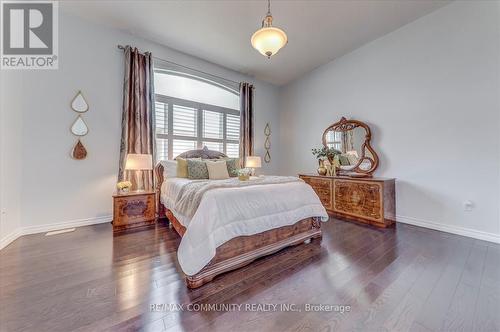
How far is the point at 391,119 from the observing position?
362 cm

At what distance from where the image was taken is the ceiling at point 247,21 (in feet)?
9.41

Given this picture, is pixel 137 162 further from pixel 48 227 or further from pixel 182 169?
pixel 48 227

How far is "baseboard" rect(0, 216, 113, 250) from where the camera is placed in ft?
8.14

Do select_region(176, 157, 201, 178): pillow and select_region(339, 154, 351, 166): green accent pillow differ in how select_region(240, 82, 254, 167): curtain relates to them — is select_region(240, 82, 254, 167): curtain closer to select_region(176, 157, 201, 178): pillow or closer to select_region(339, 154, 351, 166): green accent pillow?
select_region(176, 157, 201, 178): pillow

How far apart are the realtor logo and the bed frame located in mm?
3151

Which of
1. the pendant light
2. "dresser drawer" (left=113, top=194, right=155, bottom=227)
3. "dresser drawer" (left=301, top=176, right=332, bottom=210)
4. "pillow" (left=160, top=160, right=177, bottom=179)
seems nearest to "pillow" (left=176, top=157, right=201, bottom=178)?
"pillow" (left=160, top=160, right=177, bottom=179)

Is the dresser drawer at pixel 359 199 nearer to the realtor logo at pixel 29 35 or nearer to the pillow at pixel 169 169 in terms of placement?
the pillow at pixel 169 169

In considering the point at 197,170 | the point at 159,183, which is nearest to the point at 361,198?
the point at 197,170

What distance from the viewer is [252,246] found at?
2.13 meters

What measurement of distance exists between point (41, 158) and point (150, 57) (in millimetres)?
2397

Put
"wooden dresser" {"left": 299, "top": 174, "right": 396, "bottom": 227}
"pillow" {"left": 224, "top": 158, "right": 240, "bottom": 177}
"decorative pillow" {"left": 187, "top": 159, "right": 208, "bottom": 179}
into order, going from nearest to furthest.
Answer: "wooden dresser" {"left": 299, "top": 174, "right": 396, "bottom": 227}, "decorative pillow" {"left": 187, "top": 159, "right": 208, "bottom": 179}, "pillow" {"left": 224, "top": 158, "right": 240, "bottom": 177}

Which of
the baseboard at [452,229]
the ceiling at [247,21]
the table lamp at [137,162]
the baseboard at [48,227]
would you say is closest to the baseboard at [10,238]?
the baseboard at [48,227]

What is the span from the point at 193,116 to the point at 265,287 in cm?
377

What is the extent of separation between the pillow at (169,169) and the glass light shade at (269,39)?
2.43 m
